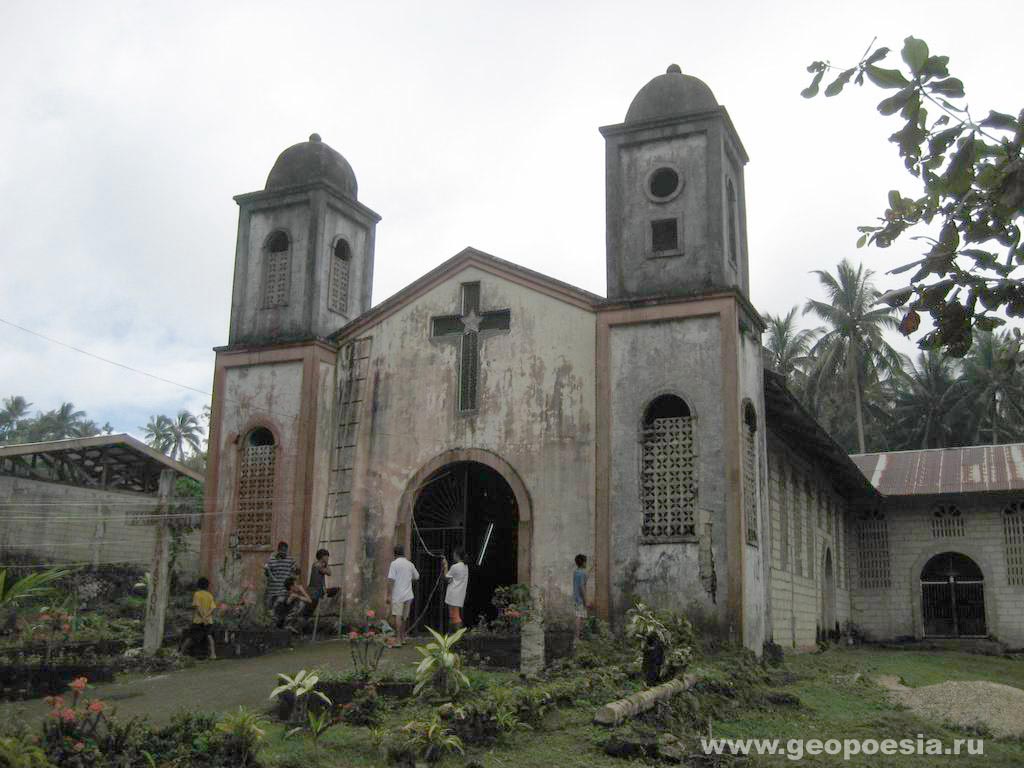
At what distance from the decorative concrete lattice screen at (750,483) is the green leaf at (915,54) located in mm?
10457

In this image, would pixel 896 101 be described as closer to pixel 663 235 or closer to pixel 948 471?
pixel 663 235

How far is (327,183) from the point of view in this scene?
17578 millimetres

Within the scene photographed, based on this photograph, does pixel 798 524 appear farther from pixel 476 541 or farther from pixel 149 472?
pixel 149 472

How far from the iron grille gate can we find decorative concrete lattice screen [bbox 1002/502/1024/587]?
2.64ft

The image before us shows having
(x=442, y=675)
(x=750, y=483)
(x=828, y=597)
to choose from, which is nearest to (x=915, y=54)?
(x=442, y=675)

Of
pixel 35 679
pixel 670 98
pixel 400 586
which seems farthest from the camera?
pixel 670 98

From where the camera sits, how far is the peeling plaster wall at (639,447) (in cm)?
1330

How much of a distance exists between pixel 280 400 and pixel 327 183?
395 cm

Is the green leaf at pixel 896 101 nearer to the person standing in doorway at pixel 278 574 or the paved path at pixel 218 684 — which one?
the paved path at pixel 218 684

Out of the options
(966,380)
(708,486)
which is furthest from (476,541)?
(966,380)

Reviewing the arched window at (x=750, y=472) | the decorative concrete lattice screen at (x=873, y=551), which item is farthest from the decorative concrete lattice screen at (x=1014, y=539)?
the arched window at (x=750, y=472)

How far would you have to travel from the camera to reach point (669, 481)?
45.3 ft

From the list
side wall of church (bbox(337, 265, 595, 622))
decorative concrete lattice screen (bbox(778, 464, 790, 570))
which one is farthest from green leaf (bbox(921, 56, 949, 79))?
decorative concrete lattice screen (bbox(778, 464, 790, 570))

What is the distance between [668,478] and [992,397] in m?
28.1
